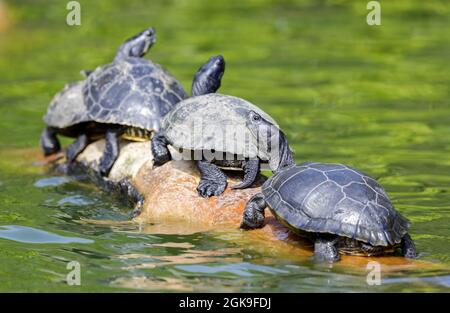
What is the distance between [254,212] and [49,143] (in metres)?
3.72

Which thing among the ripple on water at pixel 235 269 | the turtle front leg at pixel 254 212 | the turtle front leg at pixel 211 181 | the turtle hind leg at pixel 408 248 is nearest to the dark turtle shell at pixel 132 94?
the turtle front leg at pixel 211 181

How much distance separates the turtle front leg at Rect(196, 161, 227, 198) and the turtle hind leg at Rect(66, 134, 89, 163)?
2.18 meters

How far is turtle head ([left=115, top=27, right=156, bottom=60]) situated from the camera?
9.27 m

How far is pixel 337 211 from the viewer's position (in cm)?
599

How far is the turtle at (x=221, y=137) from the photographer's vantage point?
6.86m

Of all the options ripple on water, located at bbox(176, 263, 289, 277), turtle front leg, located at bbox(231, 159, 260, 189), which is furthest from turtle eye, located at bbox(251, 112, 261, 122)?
ripple on water, located at bbox(176, 263, 289, 277)

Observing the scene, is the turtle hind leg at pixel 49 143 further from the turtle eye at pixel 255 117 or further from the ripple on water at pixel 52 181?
the turtle eye at pixel 255 117

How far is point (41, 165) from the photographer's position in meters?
9.56

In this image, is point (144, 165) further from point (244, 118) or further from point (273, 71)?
point (273, 71)
